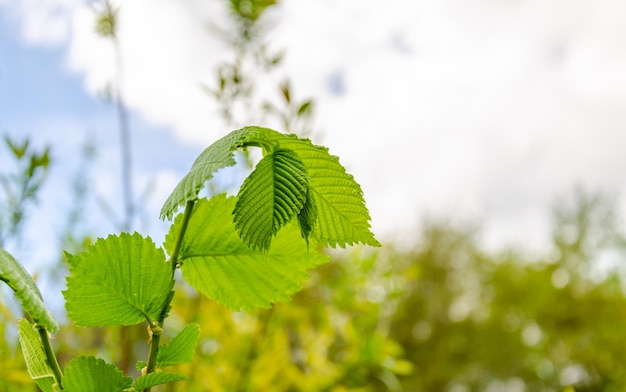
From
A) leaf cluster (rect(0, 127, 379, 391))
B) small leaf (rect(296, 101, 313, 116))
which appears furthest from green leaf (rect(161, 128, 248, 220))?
small leaf (rect(296, 101, 313, 116))

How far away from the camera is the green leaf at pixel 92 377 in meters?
0.36

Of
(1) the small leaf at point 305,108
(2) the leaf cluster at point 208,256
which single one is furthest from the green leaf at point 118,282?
(1) the small leaf at point 305,108

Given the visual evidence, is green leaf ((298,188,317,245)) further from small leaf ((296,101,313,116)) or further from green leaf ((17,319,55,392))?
small leaf ((296,101,313,116))

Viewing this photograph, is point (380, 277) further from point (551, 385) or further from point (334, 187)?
point (551, 385)

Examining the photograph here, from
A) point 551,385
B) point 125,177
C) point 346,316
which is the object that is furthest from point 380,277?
point 551,385

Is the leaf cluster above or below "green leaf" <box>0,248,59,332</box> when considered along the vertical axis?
above

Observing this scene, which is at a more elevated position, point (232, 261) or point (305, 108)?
point (305, 108)

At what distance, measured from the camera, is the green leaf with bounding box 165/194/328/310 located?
432 millimetres

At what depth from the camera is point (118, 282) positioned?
0.40 meters

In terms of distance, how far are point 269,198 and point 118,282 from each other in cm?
12

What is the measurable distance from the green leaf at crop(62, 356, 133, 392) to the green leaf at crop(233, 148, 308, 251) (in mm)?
112

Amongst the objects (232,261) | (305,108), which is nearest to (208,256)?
(232,261)

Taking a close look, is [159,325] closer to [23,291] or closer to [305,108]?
[23,291]

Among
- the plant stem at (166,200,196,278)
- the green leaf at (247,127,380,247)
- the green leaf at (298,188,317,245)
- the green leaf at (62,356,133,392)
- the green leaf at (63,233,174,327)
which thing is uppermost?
the green leaf at (247,127,380,247)
